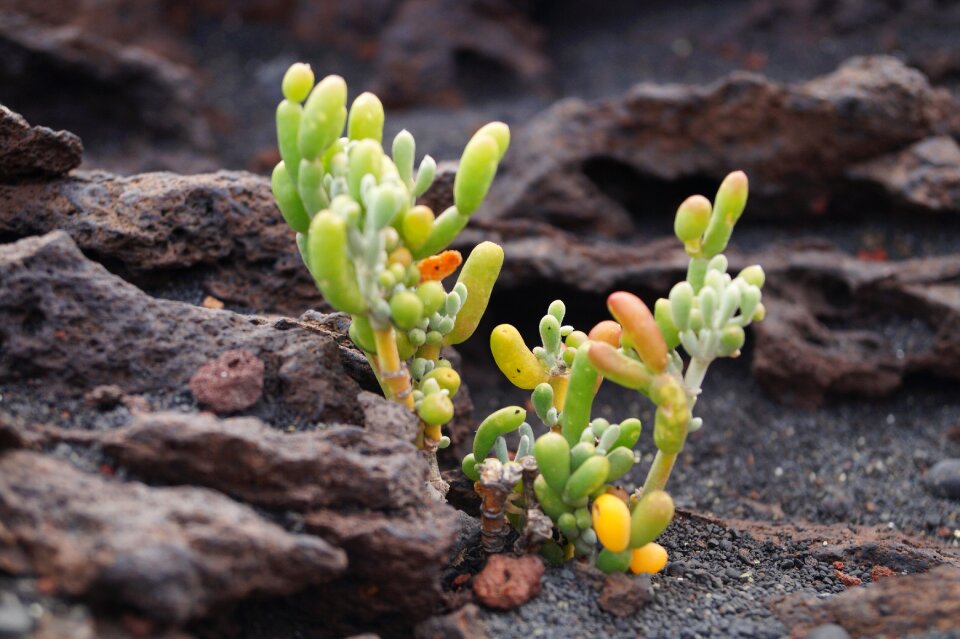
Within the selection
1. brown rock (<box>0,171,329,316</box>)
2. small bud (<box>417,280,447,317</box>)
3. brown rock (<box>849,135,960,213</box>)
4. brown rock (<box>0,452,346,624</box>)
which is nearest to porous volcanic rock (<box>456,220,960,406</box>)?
brown rock (<box>849,135,960,213</box>)

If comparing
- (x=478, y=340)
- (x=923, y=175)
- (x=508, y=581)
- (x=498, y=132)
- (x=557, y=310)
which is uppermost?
(x=923, y=175)

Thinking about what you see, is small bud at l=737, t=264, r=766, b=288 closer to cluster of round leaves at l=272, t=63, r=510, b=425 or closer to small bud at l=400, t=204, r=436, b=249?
cluster of round leaves at l=272, t=63, r=510, b=425

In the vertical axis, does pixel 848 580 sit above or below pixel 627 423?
below

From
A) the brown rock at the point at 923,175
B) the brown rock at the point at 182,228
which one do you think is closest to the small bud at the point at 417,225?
the brown rock at the point at 182,228

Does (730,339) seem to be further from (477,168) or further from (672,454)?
(477,168)

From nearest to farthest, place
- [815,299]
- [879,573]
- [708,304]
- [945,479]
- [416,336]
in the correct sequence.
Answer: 1. [708,304]
2. [416,336]
3. [879,573]
4. [945,479]
5. [815,299]

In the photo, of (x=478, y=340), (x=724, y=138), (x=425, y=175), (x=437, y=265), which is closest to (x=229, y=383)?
(x=437, y=265)
